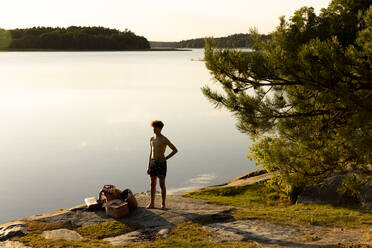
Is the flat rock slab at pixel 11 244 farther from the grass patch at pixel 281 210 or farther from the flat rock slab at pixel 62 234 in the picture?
the grass patch at pixel 281 210

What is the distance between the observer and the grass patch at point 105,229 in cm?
884

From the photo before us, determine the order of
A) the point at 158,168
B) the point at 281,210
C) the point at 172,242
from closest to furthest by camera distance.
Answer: the point at 172,242
the point at 158,168
the point at 281,210

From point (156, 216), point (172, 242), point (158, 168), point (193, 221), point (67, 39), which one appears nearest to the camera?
point (172, 242)

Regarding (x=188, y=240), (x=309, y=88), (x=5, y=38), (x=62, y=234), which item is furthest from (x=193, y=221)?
(x=5, y=38)

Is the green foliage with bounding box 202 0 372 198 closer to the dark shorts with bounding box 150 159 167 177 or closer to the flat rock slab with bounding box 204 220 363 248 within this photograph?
the flat rock slab with bounding box 204 220 363 248

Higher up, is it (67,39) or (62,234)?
(67,39)

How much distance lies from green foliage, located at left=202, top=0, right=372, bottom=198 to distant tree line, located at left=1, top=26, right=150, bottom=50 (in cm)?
14342

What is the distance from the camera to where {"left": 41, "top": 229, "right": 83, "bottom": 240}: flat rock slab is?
8.66 meters

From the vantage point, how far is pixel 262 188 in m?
14.7

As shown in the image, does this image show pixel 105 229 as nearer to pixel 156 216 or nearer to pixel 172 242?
pixel 156 216

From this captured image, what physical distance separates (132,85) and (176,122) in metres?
32.4

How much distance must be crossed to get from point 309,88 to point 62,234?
20.9ft

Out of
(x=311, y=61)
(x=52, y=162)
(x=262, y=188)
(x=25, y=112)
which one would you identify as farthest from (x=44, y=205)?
(x=25, y=112)

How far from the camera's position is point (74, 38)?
14438cm
